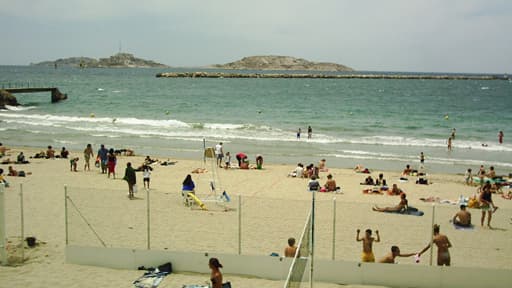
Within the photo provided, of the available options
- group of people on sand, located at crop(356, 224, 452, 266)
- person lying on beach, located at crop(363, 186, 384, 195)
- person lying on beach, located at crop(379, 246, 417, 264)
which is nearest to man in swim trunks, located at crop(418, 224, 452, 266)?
group of people on sand, located at crop(356, 224, 452, 266)

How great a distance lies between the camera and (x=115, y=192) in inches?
476

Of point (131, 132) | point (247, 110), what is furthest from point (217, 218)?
point (247, 110)

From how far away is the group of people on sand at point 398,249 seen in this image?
33.3ft

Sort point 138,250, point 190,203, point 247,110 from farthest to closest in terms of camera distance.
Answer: point 247,110 < point 190,203 < point 138,250

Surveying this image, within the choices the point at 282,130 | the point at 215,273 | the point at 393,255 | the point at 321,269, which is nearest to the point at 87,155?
the point at 321,269

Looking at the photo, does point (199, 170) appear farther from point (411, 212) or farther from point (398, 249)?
point (398, 249)

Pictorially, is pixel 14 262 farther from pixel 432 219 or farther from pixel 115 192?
pixel 432 219

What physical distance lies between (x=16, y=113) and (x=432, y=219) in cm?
5624

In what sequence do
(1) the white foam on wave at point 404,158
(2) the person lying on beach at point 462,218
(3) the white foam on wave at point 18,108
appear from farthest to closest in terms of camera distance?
(3) the white foam on wave at point 18,108 < (1) the white foam on wave at point 404,158 < (2) the person lying on beach at point 462,218

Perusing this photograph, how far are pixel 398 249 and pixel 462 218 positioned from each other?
1.58 meters

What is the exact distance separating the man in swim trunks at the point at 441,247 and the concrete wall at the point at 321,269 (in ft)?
0.45

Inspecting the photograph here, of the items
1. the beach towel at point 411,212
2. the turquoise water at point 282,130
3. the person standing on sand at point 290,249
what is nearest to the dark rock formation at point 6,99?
the turquoise water at point 282,130

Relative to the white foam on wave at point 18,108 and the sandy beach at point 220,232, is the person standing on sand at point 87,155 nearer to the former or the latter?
the sandy beach at point 220,232

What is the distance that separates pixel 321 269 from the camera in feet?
34.8
